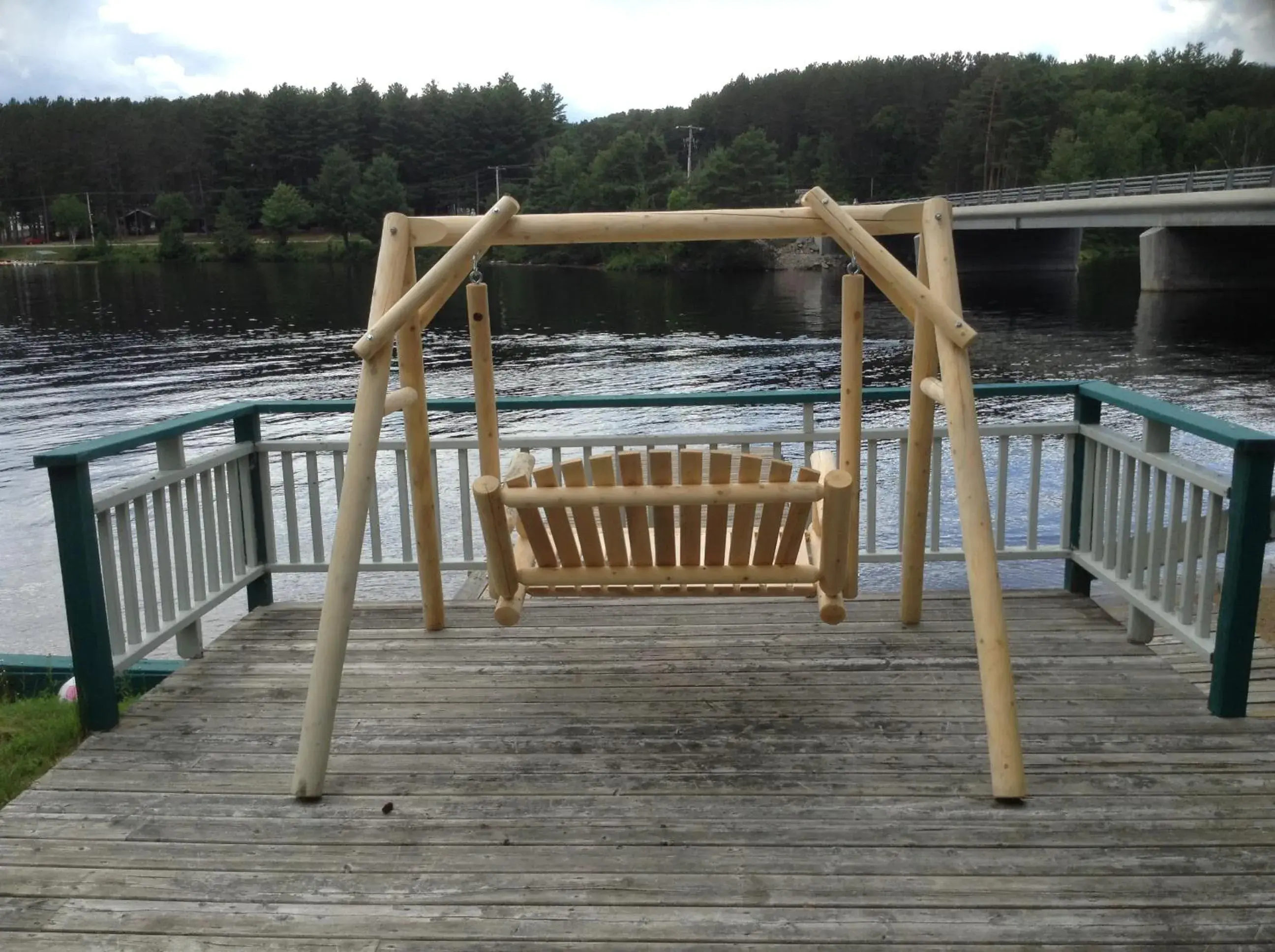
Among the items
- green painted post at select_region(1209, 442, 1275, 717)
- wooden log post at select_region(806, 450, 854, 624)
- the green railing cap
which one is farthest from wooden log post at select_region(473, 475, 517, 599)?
green painted post at select_region(1209, 442, 1275, 717)

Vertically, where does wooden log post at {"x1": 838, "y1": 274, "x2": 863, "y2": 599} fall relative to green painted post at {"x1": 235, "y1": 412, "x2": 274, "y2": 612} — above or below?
above

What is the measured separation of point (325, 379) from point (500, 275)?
1605 inches

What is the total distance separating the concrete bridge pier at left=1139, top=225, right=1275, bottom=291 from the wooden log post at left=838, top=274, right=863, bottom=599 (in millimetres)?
43972

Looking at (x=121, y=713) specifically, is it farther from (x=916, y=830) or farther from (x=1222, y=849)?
(x=1222, y=849)

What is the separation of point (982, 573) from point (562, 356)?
2822 centimetres

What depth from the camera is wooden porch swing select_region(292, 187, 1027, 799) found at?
10.9ft

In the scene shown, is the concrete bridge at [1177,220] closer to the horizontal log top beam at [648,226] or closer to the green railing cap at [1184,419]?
the green railing cap at [1184,419]

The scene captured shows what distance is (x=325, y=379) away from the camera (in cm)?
2734

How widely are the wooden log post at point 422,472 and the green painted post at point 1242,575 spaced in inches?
110

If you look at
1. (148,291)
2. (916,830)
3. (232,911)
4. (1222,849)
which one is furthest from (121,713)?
(148,291)

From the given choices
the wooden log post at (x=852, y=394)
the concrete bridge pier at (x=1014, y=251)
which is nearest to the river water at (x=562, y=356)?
the concrete bridge pier at (x=1014, y=251)

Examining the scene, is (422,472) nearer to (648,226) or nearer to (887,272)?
(648,226)

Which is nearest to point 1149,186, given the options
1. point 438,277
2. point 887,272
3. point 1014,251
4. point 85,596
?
point 1014,251

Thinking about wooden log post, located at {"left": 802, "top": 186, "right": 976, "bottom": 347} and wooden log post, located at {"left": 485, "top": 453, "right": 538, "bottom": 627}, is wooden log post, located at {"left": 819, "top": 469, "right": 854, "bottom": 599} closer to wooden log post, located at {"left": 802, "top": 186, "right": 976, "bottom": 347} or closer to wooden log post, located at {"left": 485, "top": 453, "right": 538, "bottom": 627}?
wooden log post, located at {"left": 802, "top": 186, "right": 976, "bottom": 347}
